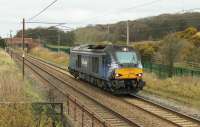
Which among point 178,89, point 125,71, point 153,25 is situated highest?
point 153,25

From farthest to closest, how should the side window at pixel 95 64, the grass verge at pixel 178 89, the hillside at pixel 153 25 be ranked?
the hillside at pixel 153 25 → the side window at pixel 95 64 → the grass verge at pixel 178 89

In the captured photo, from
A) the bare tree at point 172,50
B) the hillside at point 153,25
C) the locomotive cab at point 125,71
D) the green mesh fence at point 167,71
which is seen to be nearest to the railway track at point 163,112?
the locomotive cab at point 125,71

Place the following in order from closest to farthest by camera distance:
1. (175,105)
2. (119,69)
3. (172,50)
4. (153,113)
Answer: (153,113) < (175,105) < (119,69) < (172,50)

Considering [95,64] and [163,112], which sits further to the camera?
[95,64]

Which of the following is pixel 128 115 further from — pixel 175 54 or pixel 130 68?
pixel 175 54

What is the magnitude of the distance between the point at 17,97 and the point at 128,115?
16.2 ft

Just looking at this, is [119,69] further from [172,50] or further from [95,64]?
[172,50]

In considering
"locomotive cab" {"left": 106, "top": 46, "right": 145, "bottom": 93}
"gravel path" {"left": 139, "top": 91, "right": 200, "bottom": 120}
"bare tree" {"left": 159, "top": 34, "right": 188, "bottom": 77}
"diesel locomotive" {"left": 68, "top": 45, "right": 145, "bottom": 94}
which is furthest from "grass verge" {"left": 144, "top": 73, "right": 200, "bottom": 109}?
"bare tree" {"left": 159, "top": 34, "right": 188, "bottom": 77}

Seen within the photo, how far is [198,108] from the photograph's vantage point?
21.4 metres

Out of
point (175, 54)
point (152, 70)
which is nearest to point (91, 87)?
point (152, 70)

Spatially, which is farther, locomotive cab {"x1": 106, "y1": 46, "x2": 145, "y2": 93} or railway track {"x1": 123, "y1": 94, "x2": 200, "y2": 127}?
locomotive cab {"x1": 106, "y1": 46, "x2": 145, "y2": 93}

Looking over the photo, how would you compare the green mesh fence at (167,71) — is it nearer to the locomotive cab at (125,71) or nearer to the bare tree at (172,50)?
the locomotive cab at (125,71)

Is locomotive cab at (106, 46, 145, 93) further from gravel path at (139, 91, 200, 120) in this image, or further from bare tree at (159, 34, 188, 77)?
bare tree at (159, 34, 188, 77)

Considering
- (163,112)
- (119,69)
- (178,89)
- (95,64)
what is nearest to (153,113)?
(163,112)
